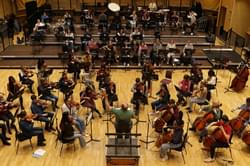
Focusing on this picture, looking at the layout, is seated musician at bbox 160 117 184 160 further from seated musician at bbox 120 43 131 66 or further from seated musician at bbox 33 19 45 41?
seated musician at bbox 33 19 45 41

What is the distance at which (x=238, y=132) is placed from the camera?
9.64 metres

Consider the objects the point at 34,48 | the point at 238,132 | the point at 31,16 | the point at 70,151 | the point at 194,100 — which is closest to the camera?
the point at 70,151

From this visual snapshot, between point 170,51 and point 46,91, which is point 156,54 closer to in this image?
point 170,51

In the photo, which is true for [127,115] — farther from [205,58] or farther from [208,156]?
[205,58]

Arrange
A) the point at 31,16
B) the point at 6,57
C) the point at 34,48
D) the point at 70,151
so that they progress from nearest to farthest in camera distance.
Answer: the point at 70,151, the point at 6,57, the point at 34,48, the point at 31,16

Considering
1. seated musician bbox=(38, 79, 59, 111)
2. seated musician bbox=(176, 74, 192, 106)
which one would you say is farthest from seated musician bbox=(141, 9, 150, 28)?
seated musician bbox=(38, 79, 59, 111)

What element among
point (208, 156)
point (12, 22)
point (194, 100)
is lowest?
point (208, 156)

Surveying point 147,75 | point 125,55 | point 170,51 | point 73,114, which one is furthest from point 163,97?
point 170,51

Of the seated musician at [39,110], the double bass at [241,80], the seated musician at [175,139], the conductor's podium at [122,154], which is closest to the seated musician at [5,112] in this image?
the seated musician at [39,110]

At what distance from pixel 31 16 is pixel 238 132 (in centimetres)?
1574

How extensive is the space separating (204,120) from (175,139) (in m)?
1.50

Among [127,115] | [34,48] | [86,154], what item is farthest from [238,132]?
[34,48]

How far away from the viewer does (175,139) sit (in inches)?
322

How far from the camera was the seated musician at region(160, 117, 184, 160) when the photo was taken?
8043 mm
